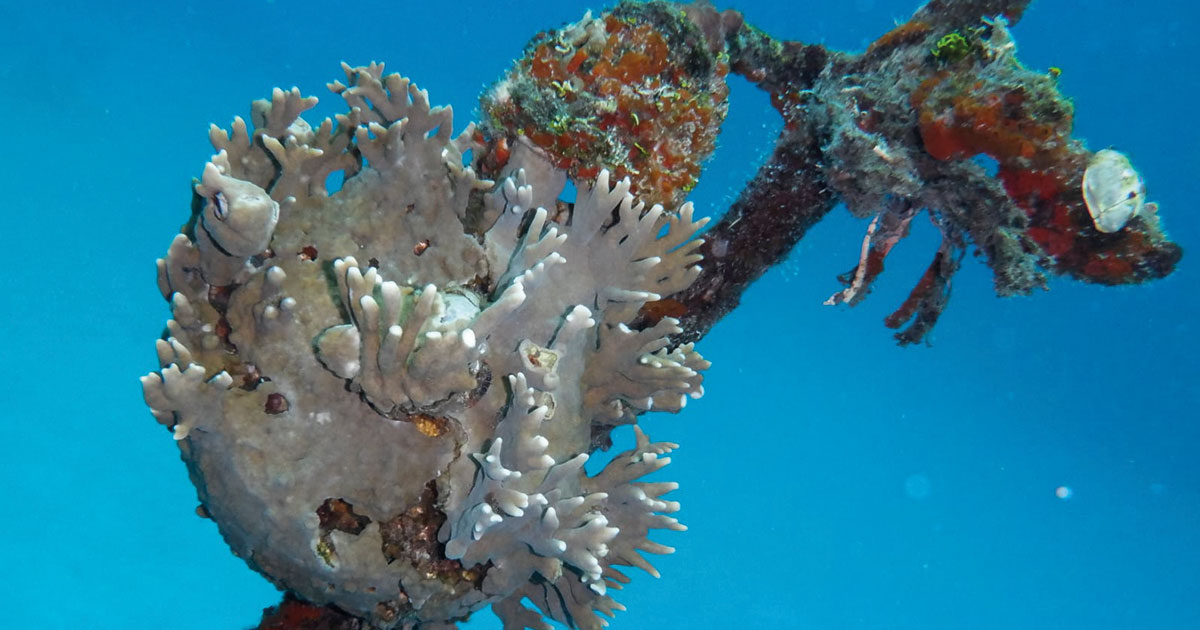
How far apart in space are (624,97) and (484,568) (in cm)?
281

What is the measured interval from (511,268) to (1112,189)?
320 cm

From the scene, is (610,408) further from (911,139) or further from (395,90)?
(911,139)

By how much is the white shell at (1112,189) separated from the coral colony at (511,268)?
13mm

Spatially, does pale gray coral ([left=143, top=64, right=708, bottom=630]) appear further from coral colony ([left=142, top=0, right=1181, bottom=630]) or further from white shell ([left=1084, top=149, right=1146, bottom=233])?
white shell ([left=1084, top=149, right=1146, bottom=233])

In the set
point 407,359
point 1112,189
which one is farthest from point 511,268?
point 1112,189

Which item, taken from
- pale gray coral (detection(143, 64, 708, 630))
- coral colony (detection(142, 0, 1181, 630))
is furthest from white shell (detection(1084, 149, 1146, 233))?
pale gray coral (detection(143, 64, 708, 630))

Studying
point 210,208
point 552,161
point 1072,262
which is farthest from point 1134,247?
point 210,208

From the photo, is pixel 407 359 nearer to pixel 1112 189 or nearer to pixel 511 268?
pixel 511 268

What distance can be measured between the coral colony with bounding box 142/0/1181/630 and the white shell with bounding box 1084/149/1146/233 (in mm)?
13

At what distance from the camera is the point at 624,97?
4004 mm

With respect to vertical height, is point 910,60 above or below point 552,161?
above

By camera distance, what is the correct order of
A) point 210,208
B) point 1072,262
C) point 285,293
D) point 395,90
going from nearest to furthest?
point 210,208 → point 285,293 → point 395,90 → point 1072,262

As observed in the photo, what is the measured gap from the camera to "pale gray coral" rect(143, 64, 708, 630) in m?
3.22

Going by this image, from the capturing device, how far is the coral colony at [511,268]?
330 cm
